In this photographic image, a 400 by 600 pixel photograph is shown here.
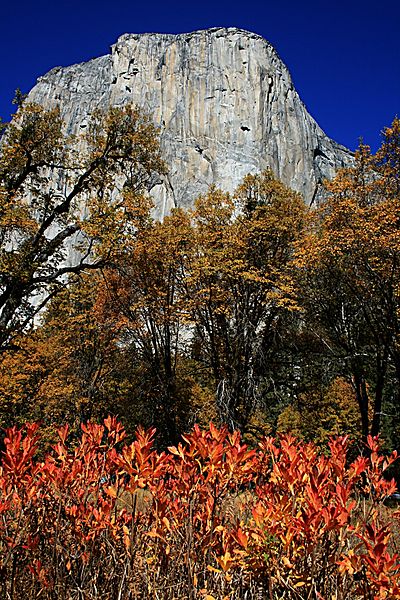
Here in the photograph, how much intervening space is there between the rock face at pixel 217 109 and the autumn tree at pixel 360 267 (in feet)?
123

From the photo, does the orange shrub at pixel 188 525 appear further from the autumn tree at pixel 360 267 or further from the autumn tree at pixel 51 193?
→ the autumn tree at pixel 360 267

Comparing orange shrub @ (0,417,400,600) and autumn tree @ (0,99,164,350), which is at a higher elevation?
autumn tree @ (0,99,164,350)

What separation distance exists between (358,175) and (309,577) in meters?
12.6

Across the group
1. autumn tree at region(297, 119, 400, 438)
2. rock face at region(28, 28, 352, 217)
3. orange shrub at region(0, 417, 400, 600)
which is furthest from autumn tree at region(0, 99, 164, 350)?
rock face at region(28, 28, 352, 217)

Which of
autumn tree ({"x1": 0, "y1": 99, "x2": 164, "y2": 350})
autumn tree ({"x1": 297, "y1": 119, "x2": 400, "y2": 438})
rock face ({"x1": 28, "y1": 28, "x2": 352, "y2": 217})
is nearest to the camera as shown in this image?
autumn tree ({"x1": 0, "y1": 99, "x2": 164, "y2": 350})

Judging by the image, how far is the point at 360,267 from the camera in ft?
39.3

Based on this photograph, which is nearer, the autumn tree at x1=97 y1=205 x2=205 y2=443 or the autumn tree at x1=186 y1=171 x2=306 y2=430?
the autumn tree at x1=186 y1=171 x2=306 y2=430

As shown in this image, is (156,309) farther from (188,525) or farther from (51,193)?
(188,525)

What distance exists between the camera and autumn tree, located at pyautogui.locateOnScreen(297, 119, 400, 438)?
10.9 m

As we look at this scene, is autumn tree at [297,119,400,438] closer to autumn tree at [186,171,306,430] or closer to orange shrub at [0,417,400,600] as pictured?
autumn tree at [186,171,306,430]

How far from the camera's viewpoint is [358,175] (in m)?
12.8

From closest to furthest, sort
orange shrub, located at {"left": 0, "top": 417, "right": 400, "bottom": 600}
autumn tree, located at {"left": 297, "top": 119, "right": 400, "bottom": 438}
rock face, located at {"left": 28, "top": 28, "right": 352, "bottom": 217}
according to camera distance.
A: orange shrub, located at {"left": 0, "top": 417, "right": 400, "bottom": 600}
autumn tree, located at {"left": 297, "top": 119, "right": 400, "bottom": 438}
rock face, located at {"left": 28, "top": 28, "right": 352, "bottom": 217}

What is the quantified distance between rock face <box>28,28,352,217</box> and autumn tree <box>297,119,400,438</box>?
37456mm

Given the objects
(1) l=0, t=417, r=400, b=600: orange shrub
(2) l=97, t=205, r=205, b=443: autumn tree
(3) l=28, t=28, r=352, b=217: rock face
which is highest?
(3) l=28, t=28, r=352, b=217: rock face
